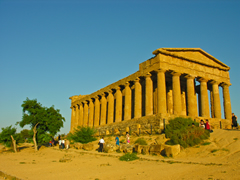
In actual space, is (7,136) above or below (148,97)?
below

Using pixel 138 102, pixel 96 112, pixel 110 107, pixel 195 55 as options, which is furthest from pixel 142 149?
pixel 96 112

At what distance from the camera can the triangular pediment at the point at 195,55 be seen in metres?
29.3

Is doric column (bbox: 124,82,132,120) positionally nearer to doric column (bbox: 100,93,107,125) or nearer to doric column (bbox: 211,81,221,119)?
doric column (bbox: 100,93,107,125)

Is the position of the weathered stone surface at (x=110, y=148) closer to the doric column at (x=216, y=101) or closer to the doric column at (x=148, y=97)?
the doric column at (x=148, y=97)

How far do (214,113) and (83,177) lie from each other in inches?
1040

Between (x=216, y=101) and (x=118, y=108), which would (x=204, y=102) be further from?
(x=118, y=108)

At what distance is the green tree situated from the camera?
31.4 m

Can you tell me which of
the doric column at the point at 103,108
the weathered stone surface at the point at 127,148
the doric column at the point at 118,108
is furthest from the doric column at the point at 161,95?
the doric column at the point at 103,108

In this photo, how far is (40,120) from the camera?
3180 cm

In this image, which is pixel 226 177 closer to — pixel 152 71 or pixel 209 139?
pixel 209 139

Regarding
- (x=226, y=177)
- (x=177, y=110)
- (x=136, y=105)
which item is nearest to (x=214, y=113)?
(x=177, y=110)

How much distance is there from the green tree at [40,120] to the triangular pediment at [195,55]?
52.6ft

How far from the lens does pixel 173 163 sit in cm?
1291

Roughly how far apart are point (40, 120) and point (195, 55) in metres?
21.6
